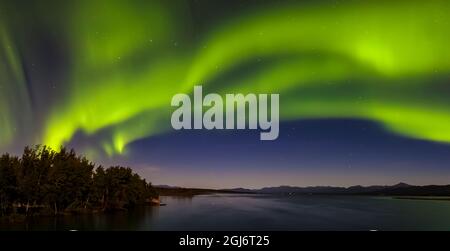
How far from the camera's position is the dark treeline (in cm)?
1616

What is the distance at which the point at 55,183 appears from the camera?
1870 centimetres

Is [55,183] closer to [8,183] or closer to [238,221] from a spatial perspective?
[8,183]

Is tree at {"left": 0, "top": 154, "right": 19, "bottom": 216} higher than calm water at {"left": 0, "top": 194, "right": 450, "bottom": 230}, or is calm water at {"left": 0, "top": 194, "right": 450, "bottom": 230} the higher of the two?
tree at {"left": 0, "top": 154, "right": 19, "bottom": 216}

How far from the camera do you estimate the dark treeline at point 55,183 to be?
16.2m

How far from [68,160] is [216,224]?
26.3 feet

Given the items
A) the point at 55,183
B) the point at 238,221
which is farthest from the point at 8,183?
the point at 238,221

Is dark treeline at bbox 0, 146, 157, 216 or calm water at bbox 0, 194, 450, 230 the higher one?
dark treeline at bbox 0, 146, 157, 216

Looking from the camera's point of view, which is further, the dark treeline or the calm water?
the dark treeline

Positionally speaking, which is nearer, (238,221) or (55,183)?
(238,221)

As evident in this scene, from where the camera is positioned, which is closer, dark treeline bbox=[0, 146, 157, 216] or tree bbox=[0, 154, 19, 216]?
tree bbox=[0, 154, 19, 216]
